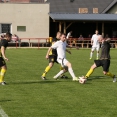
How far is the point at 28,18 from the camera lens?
165ft

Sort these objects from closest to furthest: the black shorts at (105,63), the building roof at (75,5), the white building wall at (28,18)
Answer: the black shorts at (105,63) → the white building wall at (28,18) → the building roof at (75,5)

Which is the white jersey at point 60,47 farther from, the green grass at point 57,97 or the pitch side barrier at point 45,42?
the pitch side barrier at point 45,42

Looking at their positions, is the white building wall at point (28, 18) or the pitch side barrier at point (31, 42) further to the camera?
the white building wall at point (28, 18)

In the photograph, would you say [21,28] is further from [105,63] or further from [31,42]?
[105,63]

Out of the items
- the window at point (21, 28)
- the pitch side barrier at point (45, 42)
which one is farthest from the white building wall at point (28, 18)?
the pitch side barrier at point (45, 42)

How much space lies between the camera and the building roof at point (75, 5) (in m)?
55.4

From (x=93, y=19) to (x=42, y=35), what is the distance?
586cm

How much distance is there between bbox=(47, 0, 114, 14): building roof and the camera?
55375 millimetres

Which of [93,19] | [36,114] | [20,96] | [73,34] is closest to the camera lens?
[36,114]

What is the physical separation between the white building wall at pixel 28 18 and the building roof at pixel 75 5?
14.1 ft

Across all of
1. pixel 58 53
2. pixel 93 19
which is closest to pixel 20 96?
pixel 58 53

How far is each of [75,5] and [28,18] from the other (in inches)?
325

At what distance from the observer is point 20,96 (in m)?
12.3

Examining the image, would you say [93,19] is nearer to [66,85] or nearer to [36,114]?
[66,85]
